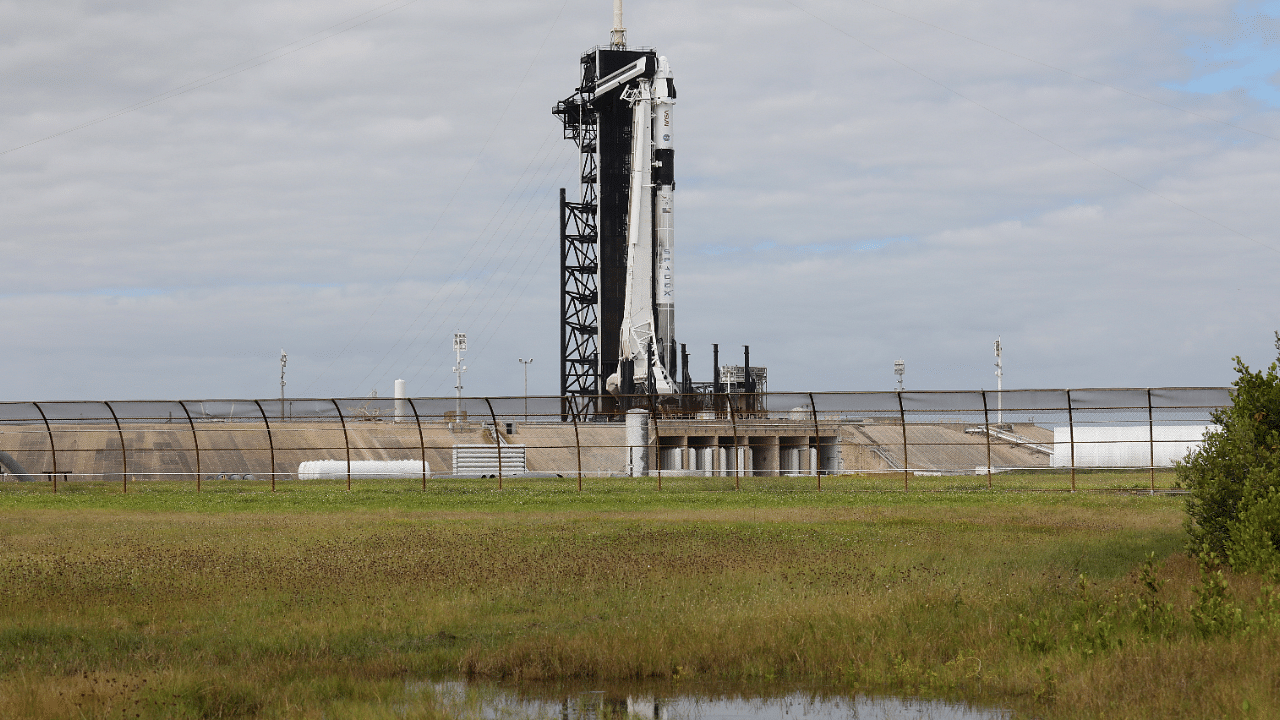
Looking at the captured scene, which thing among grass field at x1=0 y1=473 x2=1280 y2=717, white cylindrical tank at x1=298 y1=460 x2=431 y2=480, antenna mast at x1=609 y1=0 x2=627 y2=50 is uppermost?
antenna mast at x1=609 y1=0 x2=627 y2=50

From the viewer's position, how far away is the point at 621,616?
11383 mm

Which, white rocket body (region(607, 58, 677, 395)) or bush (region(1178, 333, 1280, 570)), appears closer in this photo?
bush (region(1178, 333, 1280, 570))

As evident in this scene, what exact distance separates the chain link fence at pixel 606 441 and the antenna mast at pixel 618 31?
23.1 m

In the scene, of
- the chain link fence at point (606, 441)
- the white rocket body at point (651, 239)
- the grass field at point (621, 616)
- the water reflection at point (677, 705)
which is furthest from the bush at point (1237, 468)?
the white rocket body at point (651, 239)

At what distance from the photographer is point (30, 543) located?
58.5 feet

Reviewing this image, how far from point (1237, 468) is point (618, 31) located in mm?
63435

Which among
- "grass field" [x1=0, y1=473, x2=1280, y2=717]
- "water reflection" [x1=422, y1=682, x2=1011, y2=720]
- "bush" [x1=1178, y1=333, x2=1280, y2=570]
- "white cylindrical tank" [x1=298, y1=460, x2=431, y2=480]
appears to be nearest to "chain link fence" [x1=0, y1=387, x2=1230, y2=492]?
"white cylindrical tank" [x1=298, y1=460, x2=431, y2=480]

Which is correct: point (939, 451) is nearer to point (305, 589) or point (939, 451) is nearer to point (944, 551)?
point (944, 551)

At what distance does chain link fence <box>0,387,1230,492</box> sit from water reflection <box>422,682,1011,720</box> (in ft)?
62.0

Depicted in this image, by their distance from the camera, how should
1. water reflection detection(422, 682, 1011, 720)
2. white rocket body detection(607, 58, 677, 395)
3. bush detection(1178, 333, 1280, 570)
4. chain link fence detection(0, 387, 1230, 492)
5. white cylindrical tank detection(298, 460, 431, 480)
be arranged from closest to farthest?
water reflection detection(422, 682, 1011, 720), bush detection(1178, 333, 1280, 570), chain link fence detection(0, 387, 1230, 492), white cylindrical tank detection(298, 460, 431, 480), white rocket body detection(607, 58, 677, 395)

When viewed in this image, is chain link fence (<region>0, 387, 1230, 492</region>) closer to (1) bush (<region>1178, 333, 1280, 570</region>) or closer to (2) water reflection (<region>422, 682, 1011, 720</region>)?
(1) bush (<region>1178, 333, 1280, 570</region>)

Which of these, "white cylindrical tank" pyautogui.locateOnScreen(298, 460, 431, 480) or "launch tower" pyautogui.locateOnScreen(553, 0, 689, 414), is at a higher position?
"launch tower" pyautogui.locateOnScreen(553, 0, 689, 414)

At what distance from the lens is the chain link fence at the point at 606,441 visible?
32781 mm

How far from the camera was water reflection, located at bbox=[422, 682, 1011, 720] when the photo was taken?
8188 millimetres
